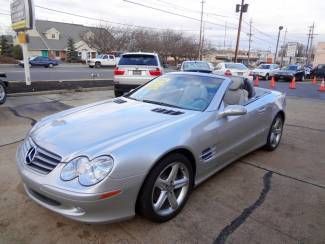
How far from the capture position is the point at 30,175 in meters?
2.46

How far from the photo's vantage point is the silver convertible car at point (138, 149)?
2.28 metres

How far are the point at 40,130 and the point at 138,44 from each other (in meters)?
57.0

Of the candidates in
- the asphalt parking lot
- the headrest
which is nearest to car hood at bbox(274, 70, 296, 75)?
the asphalt parking lot

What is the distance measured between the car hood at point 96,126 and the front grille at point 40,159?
0.14ft

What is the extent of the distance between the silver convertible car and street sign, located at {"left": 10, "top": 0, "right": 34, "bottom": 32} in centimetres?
954

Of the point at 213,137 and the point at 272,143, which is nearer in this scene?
the point at 213,137

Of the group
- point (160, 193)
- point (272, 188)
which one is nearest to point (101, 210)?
point (160, 193)

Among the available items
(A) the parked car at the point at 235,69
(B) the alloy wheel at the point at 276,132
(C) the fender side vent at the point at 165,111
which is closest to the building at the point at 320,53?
(A) the parked car at the point at 235,69

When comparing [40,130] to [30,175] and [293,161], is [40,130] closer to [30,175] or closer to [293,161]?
[30,175]

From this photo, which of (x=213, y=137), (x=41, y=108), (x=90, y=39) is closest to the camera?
(x=213, y=137)

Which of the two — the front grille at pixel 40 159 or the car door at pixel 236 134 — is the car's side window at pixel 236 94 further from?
the front grille at pixel 40 159

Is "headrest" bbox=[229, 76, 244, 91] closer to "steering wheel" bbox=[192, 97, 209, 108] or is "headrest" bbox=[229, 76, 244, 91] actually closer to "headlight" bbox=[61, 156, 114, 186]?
"steering wheel" bbox=[192, 97, 209, 108]

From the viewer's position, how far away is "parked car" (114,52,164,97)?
31.0 feet

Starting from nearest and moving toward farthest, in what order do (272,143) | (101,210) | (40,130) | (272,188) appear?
(101,210), (40,130), (272,188), (272,143)
